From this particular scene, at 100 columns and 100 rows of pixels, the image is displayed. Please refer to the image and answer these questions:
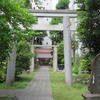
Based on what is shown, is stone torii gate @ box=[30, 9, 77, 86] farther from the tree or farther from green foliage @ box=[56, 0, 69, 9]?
green foliage @ box=[56, 0, 69, 9]

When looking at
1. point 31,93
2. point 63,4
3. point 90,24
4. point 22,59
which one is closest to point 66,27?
point 90,24

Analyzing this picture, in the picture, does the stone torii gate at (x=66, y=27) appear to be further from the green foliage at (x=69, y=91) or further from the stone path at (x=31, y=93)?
the stone path at (x=31, y=93)

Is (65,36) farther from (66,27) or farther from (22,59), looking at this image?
(22,59)

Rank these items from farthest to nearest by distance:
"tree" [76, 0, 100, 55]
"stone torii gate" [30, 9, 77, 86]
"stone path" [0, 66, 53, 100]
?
"stone torii gate" [30, 9, 77, 86] < "tree" [76, 0, 100, 55] < "stone path" [0, 66, 53, 100]

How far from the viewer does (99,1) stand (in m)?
5.67

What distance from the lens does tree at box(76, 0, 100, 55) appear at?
588cm

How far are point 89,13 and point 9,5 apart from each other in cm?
381

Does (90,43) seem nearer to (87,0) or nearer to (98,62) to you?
(87,0)

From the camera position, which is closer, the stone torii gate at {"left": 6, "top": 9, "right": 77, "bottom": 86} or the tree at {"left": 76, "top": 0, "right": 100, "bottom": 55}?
the tree at {"left": 76, "top": 0, "right": 100, "bottom": 55}

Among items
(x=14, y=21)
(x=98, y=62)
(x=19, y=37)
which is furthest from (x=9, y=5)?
(x=98, y=62)

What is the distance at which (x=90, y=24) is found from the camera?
6184 mm

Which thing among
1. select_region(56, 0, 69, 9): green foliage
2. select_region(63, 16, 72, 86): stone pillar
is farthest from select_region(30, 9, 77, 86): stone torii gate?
select_region(56, 0, 69, 9): green foliage

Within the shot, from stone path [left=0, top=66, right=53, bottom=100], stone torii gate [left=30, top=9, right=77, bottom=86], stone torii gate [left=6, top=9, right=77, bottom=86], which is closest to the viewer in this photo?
stone path [left=0, top=66, right=53, bottom=100]

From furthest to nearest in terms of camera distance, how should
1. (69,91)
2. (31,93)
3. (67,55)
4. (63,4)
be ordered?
(63,4), (67,55), (69,91), (31,93)
